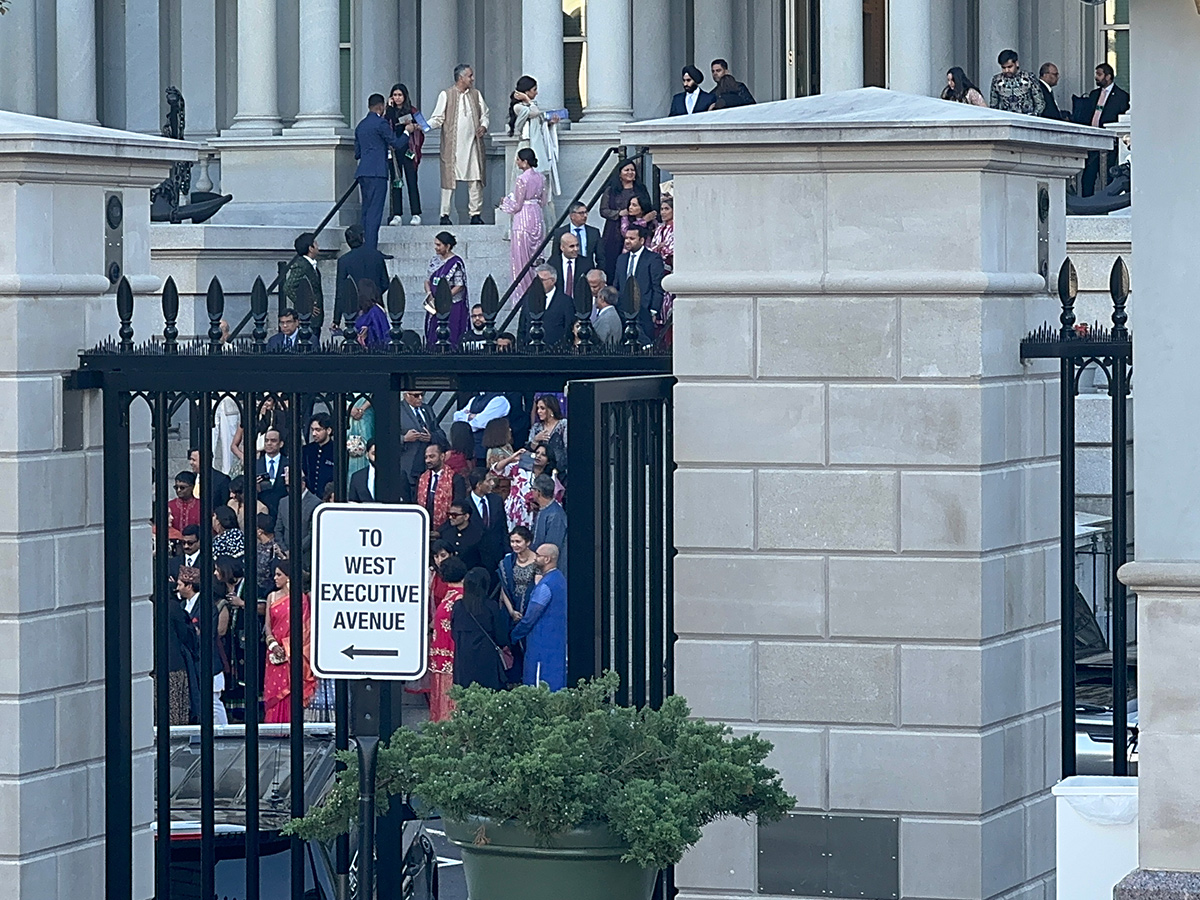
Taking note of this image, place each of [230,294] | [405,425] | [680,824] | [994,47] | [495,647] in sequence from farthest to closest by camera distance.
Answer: [994,47], [230,294], [405,425], [495,647], [680,824]

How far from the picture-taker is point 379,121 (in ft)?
81.0

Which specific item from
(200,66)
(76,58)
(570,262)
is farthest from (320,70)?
(570,262)

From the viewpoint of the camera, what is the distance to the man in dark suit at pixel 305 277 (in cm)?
781

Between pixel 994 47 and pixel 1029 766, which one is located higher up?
pixel 994 47

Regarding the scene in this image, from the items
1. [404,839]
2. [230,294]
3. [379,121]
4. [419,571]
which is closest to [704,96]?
[379,121]

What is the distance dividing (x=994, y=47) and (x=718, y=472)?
2111cm

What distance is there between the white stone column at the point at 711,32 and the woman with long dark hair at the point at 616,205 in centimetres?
899

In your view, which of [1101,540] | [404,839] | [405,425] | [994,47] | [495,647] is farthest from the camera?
[994,47]

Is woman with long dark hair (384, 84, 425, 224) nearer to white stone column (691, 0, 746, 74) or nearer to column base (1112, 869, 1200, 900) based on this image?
white stone column (691, 0, 746, 74)

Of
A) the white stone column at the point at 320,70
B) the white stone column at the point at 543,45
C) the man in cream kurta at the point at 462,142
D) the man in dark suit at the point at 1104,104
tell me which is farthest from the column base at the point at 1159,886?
the white stone column at the point at 320,70

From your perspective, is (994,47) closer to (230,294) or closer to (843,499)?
(230,294)

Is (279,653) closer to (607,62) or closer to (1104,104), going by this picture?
(1104,104)

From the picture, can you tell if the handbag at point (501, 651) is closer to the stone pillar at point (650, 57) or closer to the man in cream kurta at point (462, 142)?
the man in cream kurta at point (462, 142)

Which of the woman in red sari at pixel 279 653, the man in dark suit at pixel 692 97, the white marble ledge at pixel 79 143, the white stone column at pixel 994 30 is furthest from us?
the white stone column at pixel 994 30
